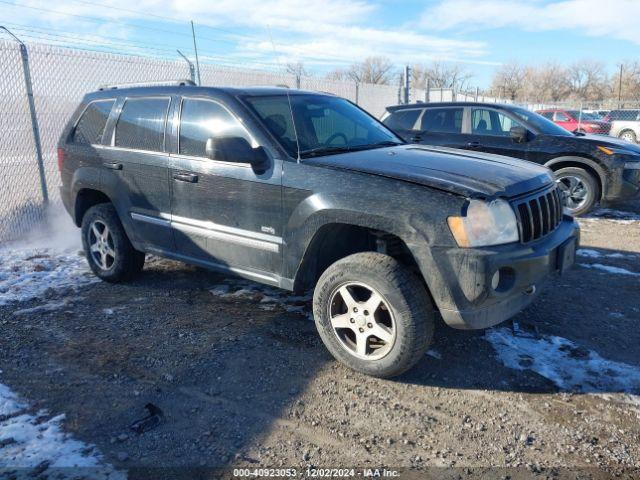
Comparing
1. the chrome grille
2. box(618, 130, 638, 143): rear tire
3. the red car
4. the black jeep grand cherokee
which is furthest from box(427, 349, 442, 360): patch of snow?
box(618, 130, 638, 143): rear tire

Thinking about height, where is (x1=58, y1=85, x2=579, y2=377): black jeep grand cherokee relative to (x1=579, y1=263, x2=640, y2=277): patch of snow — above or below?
above

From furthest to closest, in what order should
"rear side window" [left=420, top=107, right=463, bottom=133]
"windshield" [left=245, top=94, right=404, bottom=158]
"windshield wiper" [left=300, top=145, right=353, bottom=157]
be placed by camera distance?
"rear side window" [left=420, top=107, right=463, bottom=133]
"windshield" [left=245, top=94, right=404, bottom=158]
"windshield wiper" [left=300, top=145, right=353, bottom=157]

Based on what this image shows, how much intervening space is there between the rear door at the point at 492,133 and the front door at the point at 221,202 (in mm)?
5074

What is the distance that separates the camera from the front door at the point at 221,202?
12.0 ft

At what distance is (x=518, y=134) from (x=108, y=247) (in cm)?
585

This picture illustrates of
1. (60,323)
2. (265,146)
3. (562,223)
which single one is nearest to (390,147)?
(265,146)

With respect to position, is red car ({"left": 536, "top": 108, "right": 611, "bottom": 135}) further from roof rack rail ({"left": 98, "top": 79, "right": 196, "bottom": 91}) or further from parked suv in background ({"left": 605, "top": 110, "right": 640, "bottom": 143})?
roof rack rail ({"left": 98, "top": 79, "right": 196, "bottom": 91})

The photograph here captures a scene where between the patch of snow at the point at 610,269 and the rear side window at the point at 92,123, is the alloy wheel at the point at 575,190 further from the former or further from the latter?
the rear side window at the point at 92,123

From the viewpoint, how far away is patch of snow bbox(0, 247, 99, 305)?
195 inches

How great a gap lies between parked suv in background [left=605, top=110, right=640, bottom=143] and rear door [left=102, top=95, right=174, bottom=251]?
20.8 meters

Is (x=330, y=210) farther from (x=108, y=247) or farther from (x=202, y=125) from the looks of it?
(x=108, y=247)

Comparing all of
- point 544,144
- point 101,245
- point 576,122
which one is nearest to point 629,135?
point 576,122

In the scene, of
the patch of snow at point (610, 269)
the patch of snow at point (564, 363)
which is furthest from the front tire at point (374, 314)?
the patch of snow at point (610, 269)

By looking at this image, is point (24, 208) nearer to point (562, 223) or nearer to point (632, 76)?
point (562, 223)
